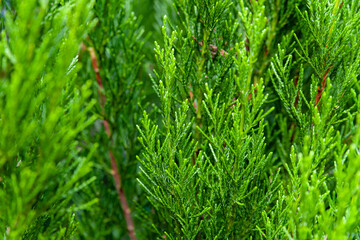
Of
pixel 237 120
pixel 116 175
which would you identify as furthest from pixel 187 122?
pixel 116 175

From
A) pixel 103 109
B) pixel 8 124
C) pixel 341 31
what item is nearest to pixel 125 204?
pixel 103 109

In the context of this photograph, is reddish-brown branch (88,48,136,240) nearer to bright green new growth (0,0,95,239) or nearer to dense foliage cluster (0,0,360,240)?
dense foliage cluster (0,0,360,240)

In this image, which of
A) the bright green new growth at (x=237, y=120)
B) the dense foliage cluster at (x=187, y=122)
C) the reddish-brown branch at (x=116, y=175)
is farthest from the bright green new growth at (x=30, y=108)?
the reddish-brown branch at (x=116, y=175)

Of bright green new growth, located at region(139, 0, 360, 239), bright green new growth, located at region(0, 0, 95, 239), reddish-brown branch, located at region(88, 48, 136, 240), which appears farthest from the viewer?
reddish-brown branch, located at region(88, 48, 136, 240)

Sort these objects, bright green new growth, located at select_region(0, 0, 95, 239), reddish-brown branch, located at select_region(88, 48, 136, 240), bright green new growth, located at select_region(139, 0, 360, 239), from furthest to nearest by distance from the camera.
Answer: reddish-brown branch, located at select_region(88, 48, 136, 240) → bright green new growth, located at select_region(139, 0, 360, 239) → bright green new growth, located at select_region(0, 0, 95, 239)

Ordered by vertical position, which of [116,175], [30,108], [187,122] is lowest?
[116,175]

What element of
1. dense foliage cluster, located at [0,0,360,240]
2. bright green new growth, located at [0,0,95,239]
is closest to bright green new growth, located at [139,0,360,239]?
dense foliage cluster, located at [0,0,360,240]

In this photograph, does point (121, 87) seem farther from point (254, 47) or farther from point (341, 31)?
point (341, 31)

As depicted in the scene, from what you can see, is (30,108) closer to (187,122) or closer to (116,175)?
(187,122)
